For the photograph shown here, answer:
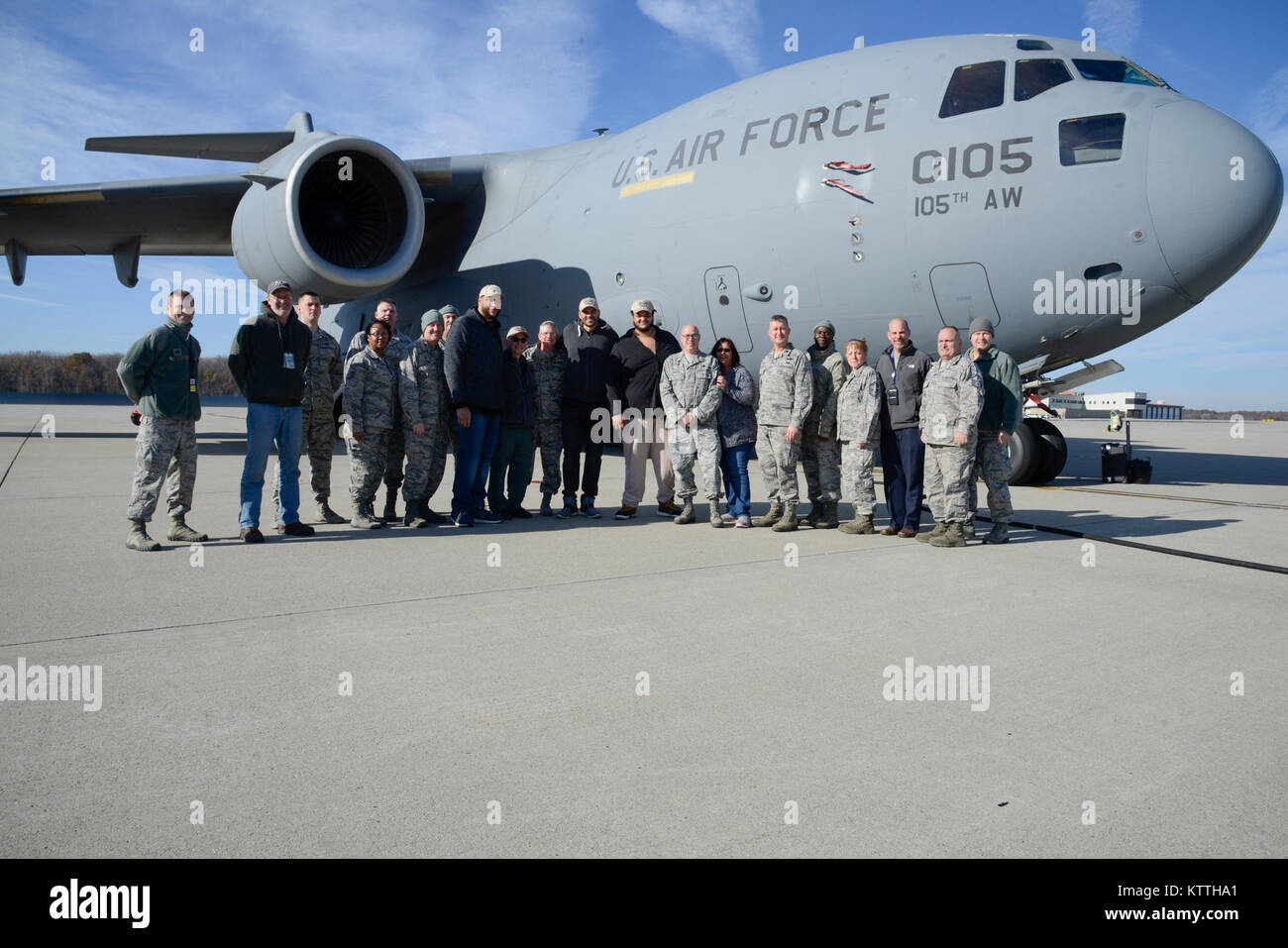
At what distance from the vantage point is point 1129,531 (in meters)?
6.36

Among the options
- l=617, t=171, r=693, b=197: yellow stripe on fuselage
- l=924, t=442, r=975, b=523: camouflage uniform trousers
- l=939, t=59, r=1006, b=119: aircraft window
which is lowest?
l=924, t=442, r=975, b=523: camouflage uniform trousers

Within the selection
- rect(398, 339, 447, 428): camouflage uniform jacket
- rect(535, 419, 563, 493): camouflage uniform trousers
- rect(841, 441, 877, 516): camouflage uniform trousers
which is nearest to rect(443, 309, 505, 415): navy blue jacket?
rect(398, 339, 447, 428): camouflage uniform jacket

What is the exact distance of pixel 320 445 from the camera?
6.87 metres

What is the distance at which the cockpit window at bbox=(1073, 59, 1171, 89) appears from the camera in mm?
7309

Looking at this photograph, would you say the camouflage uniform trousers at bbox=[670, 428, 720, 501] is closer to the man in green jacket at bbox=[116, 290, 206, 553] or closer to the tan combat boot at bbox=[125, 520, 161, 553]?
the man in green jacket at bbox=[116, 290, 206, 553]

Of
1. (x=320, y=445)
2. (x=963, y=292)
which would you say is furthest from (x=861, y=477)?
(x=320, y=445)

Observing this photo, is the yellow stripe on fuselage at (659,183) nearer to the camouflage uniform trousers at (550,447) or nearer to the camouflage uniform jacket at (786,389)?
the camouflage uniform jacket at (786,389)

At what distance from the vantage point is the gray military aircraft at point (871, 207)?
6816 mm

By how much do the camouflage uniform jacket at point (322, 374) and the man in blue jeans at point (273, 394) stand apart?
22.1 inches

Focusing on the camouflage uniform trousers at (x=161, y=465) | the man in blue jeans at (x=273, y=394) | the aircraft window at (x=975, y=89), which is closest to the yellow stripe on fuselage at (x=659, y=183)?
the aircraft window at (x=975, y=89)

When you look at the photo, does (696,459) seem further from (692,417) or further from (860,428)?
(860,428)

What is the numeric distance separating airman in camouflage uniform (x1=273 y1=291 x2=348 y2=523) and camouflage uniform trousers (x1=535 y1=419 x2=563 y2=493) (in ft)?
5.72
